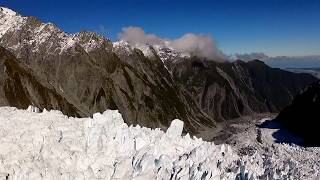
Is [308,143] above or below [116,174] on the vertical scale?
below

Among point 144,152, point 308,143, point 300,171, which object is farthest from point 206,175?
point 308,143

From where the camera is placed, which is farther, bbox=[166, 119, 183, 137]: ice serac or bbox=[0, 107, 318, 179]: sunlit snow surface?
bbox=[166, 119, 183, 137]: ice serac

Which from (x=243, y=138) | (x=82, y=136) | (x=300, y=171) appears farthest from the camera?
(x=243, y=138)

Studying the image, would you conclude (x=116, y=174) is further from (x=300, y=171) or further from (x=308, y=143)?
(x=308, y=143)

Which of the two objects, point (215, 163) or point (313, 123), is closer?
point (215, 163)

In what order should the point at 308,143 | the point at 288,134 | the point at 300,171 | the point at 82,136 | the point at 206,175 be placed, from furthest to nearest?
the point at 288,134, the point at 308,143, the point at 300,171, the point at 82,136, the point at 206,175

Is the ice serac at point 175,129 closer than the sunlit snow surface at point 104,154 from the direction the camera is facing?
No

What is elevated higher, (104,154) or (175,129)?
(175,129)

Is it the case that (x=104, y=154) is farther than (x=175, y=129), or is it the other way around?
(x=175, y=129)
